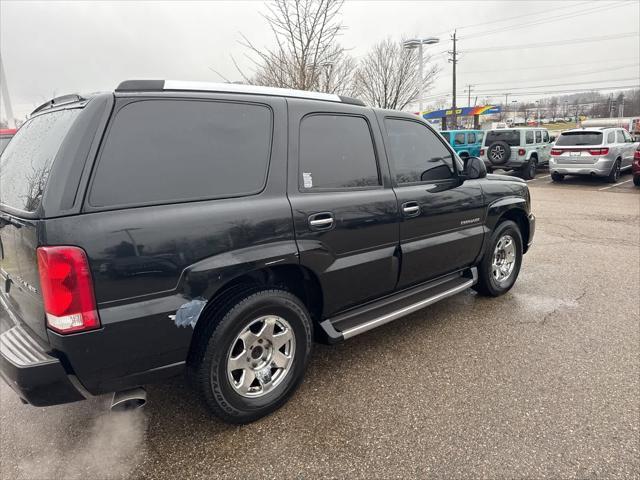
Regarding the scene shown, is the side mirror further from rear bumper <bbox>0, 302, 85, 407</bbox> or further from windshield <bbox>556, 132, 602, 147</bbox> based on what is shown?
windshield <bbox>556, 132, 602, 147</bbox>

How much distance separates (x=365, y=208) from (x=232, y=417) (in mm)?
1552

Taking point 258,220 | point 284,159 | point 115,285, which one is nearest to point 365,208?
point 284,159

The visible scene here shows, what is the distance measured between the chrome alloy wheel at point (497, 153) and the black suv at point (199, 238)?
13.7 metres

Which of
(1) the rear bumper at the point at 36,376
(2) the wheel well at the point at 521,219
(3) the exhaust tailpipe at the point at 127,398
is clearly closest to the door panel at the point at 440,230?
(2) the wheel well at the point at 521,219

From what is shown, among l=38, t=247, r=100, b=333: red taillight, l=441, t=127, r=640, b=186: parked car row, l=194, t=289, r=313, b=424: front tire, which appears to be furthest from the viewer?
l=441, t=127, r=640, b=186: parked car row

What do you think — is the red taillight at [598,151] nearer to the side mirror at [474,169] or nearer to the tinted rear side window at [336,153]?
the side mirror at [474,169]

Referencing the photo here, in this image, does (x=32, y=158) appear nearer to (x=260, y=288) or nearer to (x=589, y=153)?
(x=260, y=288)

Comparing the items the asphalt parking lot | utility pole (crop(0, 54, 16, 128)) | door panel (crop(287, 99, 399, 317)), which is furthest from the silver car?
utility pole (crop(0, 54, 16, 128))

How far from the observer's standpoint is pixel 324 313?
2857 mm

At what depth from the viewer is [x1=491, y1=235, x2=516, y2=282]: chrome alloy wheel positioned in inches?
171

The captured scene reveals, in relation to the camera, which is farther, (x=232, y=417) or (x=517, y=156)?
(x=517, y=156)

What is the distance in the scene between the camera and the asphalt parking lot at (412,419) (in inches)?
87.4

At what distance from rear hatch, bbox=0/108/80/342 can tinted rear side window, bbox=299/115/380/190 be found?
130cm

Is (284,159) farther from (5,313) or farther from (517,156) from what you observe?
(517,156)
